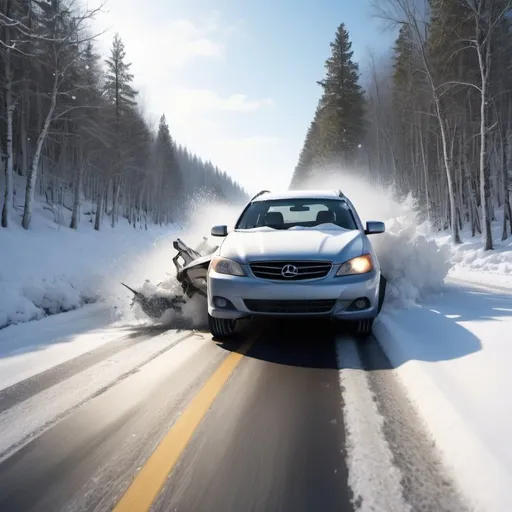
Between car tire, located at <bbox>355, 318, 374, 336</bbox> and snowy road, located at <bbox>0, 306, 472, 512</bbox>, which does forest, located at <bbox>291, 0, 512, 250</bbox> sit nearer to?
car tire, located at <bbox>355, 318, 374, 336</bbox>

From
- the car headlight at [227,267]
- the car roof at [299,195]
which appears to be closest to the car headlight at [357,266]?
the car headlight at [227,267]

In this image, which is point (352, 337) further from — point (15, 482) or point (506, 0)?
point (506, 0)

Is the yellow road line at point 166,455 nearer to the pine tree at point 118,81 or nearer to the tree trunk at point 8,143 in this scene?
the tree trunk at point 8,143

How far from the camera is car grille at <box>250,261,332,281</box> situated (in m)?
4.11

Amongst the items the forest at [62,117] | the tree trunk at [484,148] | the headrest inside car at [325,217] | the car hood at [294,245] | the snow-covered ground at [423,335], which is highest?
the forest at [62,117]

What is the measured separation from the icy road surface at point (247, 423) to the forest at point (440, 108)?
1482 cm

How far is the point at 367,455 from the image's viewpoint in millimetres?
2158

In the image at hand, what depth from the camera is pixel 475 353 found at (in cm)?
352

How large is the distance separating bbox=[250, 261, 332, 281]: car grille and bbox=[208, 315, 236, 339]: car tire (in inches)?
31.8

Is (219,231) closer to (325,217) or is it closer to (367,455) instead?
(325,217)

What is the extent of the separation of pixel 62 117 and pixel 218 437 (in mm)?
31176

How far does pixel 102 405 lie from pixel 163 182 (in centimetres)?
6301

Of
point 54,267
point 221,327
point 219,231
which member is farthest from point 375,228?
point 54,267

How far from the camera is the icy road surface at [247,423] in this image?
187 cm
